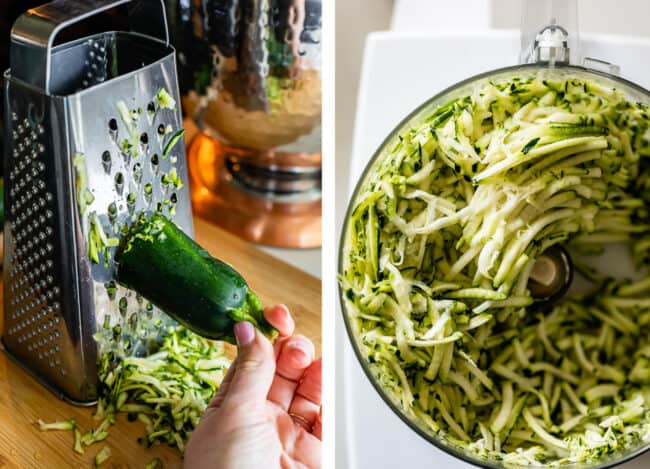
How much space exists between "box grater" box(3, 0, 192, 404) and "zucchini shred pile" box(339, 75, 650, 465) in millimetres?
348

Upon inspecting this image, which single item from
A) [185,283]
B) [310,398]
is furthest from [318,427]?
[185,283]

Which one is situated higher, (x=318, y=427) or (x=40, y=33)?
(x=40, y=33)

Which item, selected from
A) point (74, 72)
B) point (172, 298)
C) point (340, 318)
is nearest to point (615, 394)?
point (340, 318)

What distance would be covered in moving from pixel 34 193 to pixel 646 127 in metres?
0.77

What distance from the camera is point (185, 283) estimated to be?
1.06 meters

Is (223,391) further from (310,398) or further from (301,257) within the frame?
(301,257)

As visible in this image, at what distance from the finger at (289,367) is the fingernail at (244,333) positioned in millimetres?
98

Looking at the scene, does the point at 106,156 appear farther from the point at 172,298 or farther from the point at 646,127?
the point at 646,127

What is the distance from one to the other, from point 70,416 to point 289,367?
32 centimetres

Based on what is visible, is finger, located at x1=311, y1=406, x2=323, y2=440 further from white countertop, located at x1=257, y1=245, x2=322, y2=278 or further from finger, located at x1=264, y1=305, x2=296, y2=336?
white countertop, located at x1=257, y1=245, x2=322, y2=278

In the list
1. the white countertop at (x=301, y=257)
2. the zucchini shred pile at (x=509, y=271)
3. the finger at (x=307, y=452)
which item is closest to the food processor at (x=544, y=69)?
the zucchini shred pile at (x=509, y=271)

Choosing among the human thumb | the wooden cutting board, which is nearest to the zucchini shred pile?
the human thumb

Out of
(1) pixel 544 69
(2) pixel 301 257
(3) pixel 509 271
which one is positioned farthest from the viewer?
(2) pixel 301 257

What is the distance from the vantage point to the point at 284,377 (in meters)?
1.12
